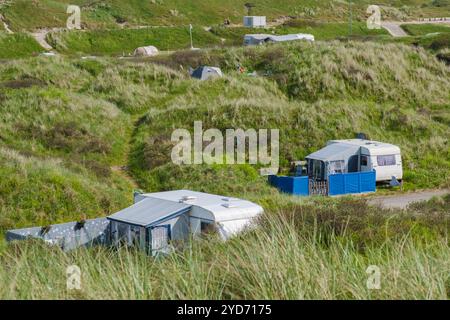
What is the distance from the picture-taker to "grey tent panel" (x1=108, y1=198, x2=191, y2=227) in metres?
16.4

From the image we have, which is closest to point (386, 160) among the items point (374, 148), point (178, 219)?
point (374, 148)

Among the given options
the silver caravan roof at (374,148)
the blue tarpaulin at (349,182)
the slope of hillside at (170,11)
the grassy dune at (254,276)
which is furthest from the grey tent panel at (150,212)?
the slope of hillside at (170,11)

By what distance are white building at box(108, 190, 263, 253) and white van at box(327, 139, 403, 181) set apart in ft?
34.8

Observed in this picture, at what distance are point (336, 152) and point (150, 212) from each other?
38.4 feet

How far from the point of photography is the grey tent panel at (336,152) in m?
27.0

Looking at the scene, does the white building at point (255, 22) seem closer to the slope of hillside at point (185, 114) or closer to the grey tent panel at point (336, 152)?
the slope of hillside at point (185, 114)

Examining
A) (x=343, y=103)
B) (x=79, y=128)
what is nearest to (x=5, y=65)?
(x=79, y=128)

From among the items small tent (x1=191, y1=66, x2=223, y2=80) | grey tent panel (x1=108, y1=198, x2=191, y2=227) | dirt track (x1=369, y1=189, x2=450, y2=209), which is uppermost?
small tent (x1=191, y1=66, x2=223, y2=80)

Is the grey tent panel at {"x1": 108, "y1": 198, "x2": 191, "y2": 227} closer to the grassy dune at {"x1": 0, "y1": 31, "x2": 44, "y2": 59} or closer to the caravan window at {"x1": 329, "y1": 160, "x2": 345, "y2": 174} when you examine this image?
the caravan window at {"x1": 329, "y1": 160, "x2": 345, "y2": 174}

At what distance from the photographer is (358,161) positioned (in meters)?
27.3

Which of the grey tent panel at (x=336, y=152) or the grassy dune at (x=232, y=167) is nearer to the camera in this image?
the grassy dune at (x=232, y=167)

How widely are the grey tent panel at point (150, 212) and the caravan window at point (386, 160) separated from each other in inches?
447

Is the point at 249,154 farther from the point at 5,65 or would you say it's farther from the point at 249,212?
the point at 5,65

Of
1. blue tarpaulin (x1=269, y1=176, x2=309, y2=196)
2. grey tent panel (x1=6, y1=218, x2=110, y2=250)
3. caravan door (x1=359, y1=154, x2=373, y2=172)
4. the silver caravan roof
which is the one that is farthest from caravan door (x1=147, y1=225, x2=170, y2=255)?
the silver caravan roof
